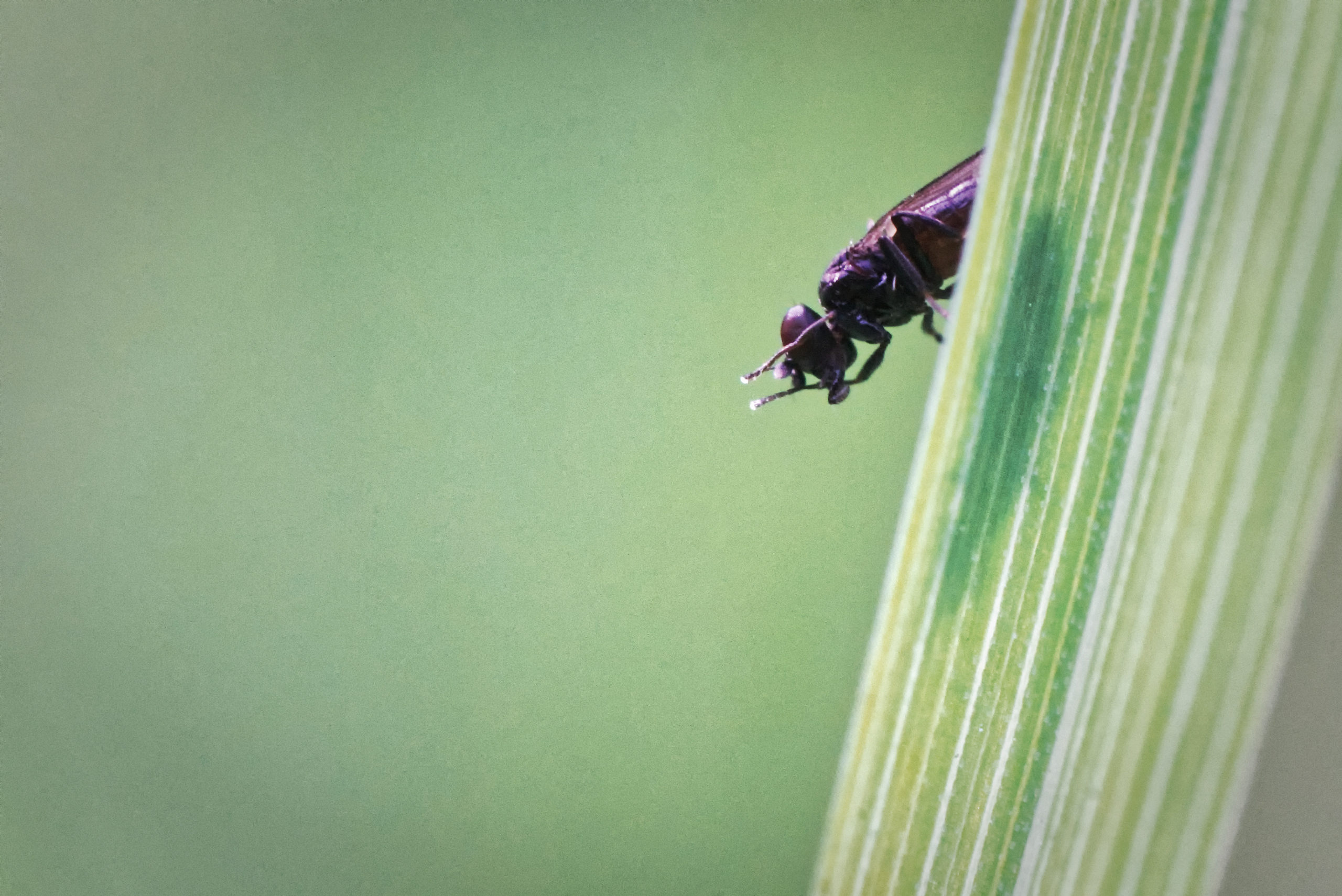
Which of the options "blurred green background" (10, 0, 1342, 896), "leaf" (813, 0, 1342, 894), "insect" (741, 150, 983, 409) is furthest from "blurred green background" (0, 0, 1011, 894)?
"leaf" (813, 0, 1342, 894)

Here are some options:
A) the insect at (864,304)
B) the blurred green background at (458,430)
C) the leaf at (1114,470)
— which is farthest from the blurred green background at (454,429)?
the leaf at (1114,470)

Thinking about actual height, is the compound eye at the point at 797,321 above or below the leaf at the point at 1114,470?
above

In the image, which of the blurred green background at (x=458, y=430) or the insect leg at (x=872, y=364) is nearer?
the insect leg at (x=872, y=364)

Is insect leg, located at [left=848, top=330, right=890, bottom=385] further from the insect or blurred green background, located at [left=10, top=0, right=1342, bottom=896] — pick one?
blurred green background, located at [left=10, top=0, right=1342, bottom=896]

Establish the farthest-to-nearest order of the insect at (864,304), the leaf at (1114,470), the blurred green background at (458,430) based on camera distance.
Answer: the blurred green background at (458,430)
the insect at (864,304)
the leaf at (1114,470)

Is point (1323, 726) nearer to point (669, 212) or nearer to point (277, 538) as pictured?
point (669, 212)

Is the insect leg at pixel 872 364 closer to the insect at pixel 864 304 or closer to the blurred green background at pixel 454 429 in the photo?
the insect at pixel 864 304
